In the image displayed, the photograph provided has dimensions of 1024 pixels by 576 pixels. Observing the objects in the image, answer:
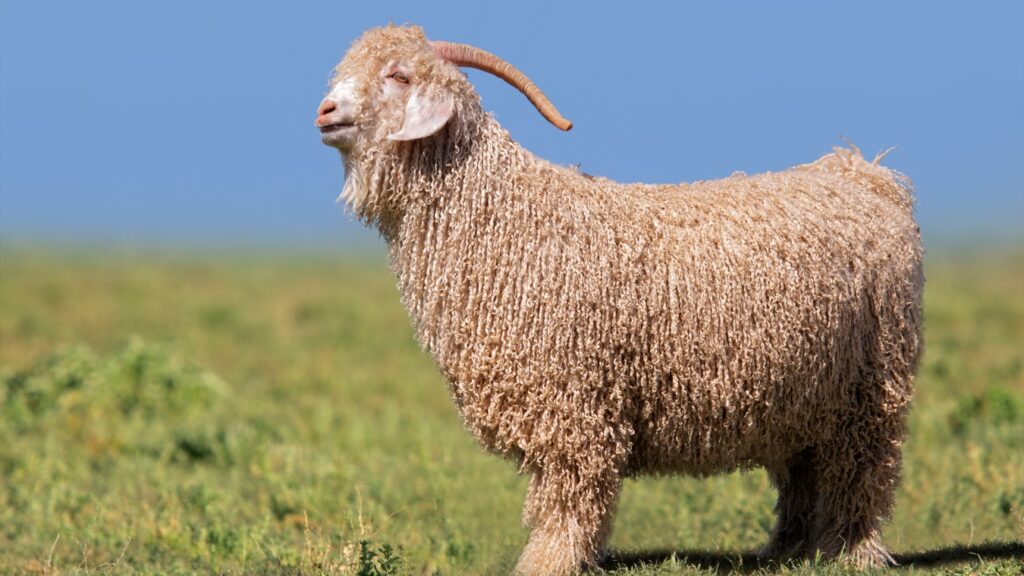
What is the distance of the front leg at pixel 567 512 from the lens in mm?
7117

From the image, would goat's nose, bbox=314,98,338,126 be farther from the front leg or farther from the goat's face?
the front leg

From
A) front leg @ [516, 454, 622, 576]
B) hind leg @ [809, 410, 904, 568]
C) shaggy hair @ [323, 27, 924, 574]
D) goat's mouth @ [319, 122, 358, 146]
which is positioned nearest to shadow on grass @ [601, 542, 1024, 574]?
hind leg @ [809, 410, 904, 568]

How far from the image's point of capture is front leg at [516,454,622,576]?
7117 mm

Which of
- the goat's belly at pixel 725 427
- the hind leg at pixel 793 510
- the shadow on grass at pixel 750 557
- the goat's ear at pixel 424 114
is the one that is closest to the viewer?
the goat's ear at pixel 424 114

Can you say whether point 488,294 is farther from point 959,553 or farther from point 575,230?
point 959,553

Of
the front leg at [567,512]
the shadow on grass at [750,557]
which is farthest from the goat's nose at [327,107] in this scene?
the shadow on grass at [750,557]

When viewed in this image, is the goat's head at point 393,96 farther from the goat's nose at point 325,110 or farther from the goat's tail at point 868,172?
the goat's tail at point 868,172

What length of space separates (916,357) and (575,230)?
2.12 metres

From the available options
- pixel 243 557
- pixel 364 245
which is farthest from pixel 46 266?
pixel 364 245

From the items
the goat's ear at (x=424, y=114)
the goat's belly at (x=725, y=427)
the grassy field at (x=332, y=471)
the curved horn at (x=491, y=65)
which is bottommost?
the grassy field at (x=332, y=471)

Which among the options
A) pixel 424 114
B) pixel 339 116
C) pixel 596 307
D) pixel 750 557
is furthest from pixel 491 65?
pixel 750 557

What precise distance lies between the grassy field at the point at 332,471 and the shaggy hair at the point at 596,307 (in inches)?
26.3

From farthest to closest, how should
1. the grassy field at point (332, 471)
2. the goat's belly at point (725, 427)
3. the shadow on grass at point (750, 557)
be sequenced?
the grassy field at point (332, 471) → the shadow on grass at point (750, 557) → the goat's belly at point (725, 427)

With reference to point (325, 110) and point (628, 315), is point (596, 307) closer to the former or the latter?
point (628, 315)
